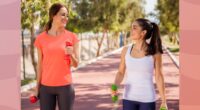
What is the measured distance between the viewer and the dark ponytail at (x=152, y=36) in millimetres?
4793

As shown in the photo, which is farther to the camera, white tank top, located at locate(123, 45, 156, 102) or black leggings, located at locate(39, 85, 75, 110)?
black leggings, located at locate(39, 85, 75, 110)

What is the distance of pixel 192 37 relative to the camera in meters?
5.27

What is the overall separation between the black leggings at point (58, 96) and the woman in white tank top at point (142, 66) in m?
0.60

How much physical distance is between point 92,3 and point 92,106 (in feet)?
73.3

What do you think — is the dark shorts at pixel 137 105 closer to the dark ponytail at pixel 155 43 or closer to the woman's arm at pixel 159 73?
the woman's arm at pixel 159 73

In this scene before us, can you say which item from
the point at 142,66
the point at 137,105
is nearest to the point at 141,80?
the point at 142,66

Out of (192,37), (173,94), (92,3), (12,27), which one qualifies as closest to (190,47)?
(192,37)

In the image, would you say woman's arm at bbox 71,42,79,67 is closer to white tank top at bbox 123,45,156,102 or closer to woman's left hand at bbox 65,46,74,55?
woman's left hand at bbox 65,46,74,55

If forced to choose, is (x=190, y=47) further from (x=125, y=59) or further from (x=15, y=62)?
(x=15, y=62)

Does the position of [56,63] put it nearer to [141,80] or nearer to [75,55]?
[75,55]

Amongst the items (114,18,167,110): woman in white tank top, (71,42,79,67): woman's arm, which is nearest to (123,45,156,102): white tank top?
(114,18,167,110): woman in white tank top

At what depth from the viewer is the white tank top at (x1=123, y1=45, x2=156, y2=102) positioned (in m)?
4.73

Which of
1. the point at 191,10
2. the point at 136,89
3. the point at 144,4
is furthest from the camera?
the point at 144,4

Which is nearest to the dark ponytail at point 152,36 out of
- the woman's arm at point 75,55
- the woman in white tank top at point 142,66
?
the woman in white tank top at point 142,66
